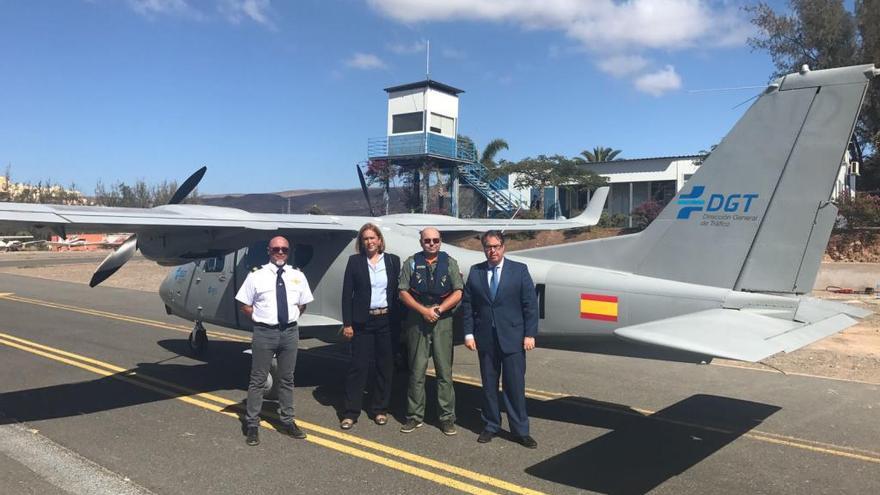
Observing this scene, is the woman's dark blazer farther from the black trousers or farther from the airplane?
the airplane

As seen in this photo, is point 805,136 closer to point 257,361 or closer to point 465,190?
point 257,361

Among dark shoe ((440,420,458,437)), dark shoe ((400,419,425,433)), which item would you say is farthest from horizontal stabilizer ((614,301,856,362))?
dark shoe ((400,419,425,433))

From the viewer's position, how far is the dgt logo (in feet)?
20.5

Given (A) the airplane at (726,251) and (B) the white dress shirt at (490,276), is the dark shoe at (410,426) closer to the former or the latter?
(B) the white dress shirt at (490,276)

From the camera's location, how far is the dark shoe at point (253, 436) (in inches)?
253

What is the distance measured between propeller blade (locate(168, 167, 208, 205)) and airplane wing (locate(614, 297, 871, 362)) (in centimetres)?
922

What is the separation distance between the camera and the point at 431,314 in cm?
669

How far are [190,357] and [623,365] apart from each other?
7.78m

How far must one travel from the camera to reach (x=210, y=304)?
1000 cm

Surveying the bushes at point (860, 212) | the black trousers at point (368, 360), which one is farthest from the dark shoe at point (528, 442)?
the bushes at point (860, 212)

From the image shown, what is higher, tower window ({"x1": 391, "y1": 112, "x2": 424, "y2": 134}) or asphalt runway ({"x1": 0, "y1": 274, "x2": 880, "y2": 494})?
tower window ({"x1": 391, "y1": 112, "x2": 424, "y2": 134})

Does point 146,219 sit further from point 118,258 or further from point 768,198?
point 768,198

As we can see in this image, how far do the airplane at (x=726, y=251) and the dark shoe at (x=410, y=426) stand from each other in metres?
1.81

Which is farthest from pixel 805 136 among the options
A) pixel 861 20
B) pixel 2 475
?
pixel 861 20
